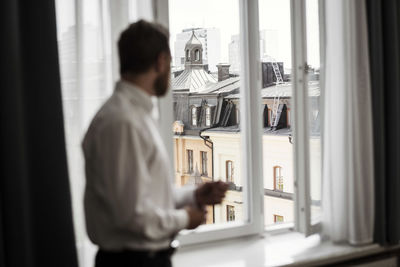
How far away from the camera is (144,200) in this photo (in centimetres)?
123

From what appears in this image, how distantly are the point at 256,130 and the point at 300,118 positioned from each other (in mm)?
258

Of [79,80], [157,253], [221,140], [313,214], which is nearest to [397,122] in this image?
[313,214]

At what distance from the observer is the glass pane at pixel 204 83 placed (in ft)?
9.29

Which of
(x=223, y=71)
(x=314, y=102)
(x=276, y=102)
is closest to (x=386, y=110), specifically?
(x=314, y=102)

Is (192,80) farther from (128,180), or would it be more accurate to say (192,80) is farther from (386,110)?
(128,180)

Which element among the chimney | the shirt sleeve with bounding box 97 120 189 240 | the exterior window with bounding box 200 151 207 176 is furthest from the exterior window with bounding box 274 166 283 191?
the shirt sleeve with bounding box 97 120 189 240

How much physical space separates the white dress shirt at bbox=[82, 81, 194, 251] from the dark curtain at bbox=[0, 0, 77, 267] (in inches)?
26.6

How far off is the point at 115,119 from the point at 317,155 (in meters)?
1.96

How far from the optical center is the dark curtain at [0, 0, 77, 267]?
6.22 feet

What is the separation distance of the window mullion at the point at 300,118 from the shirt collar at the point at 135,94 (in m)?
1.69

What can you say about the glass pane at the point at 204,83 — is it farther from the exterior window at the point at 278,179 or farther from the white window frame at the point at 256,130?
the exterior window at the point at 278,179

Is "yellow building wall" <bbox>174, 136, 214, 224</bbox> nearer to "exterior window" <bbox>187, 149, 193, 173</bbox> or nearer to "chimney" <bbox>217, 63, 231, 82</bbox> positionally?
"exterior window" <bbox>187, 149, 193, 173</bbox>

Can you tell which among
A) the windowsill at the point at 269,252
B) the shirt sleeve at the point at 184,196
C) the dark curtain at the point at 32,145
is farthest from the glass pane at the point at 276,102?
the shirt sleeve at the point at 184,196

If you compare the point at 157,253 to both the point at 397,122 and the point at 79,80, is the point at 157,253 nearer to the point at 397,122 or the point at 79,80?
the point at 79,80
